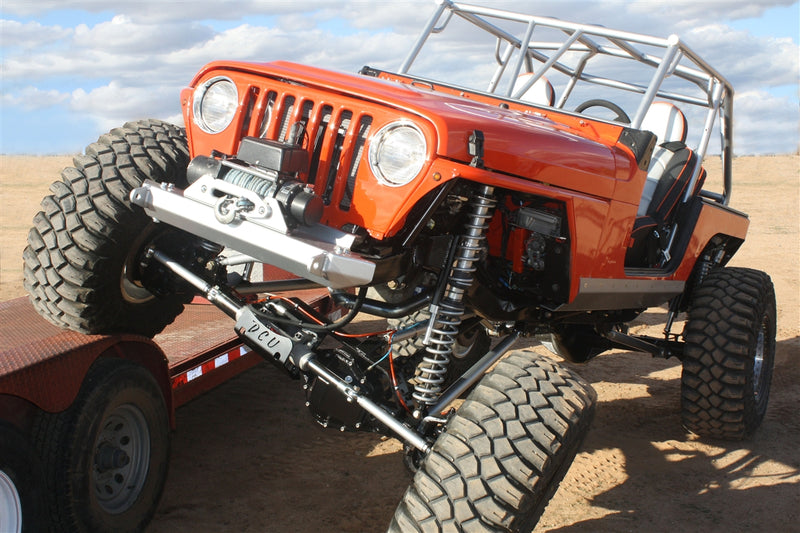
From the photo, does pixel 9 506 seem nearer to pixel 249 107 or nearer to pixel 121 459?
pixel 121 459

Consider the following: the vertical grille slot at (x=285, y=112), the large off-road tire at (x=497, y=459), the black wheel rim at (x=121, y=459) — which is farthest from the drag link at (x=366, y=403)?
the vertical grille slot at (x=285, y=112)

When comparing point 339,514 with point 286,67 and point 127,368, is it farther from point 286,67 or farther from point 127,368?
point 286,67

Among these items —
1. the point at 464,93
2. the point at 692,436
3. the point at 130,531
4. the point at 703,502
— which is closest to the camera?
the point at 130,531

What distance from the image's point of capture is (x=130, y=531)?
3322 mm

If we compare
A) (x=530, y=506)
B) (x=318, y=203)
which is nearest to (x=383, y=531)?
(x=530, y=506)

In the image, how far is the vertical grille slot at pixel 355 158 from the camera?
2.95 metres

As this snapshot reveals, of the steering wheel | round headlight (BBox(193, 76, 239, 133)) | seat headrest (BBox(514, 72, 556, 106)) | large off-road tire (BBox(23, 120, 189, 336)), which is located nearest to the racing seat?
the steering wheel

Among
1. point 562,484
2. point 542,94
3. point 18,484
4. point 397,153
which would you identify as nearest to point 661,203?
point 542,94

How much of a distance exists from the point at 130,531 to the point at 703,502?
3.00 meters

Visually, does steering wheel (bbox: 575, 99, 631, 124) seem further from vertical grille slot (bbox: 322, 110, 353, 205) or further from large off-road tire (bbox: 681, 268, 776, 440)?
vertical grille slot (bbox: 322, 110, 353, 205)

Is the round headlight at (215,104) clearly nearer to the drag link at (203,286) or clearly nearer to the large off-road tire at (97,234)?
the large off-road tire at (97,234)

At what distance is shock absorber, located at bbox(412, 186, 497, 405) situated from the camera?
3.03m

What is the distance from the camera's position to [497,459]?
9.08ft

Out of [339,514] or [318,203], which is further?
[339,514]
